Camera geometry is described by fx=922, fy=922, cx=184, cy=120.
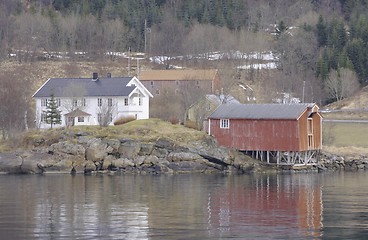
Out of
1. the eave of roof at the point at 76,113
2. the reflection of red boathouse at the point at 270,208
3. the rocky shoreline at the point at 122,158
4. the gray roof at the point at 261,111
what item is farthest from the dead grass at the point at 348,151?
the eave of roof at the point at 76,113

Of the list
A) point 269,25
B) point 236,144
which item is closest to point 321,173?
point 236,144

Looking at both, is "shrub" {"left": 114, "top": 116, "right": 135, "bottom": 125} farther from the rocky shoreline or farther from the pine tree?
the rocky shoreline

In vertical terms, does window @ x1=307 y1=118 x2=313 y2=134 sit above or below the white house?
below

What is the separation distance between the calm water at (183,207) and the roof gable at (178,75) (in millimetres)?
33240

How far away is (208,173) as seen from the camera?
59344 millimetres

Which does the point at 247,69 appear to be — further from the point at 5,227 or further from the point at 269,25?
the point at 5,227

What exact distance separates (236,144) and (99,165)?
10.1 metres

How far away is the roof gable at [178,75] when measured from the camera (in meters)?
89.6

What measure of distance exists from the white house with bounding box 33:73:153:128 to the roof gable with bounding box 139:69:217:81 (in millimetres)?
16257

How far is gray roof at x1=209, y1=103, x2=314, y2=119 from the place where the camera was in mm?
62562

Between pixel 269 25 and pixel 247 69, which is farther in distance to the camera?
pixel 269 25

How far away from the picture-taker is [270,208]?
40.5 meters

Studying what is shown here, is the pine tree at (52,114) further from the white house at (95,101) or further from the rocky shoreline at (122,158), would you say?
Answer: the rocky shoreline at (122,158)

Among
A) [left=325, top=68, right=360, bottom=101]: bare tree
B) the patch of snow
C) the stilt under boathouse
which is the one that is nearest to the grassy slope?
[left=325, top=68, right=360, bottom=101]: bare tree
